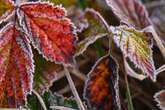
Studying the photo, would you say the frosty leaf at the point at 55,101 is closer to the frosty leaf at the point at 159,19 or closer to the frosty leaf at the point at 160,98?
the frosty leaf at the point at 160,98

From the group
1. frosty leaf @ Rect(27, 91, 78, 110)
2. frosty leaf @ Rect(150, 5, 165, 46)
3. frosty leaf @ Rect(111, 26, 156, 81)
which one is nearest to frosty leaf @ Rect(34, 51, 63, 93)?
frosty leaf @ Rect(27, 91, 78, 110)

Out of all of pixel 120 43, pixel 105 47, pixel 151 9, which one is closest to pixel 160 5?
pixel 151 9

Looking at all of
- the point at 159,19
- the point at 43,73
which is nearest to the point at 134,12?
the point at 159,19

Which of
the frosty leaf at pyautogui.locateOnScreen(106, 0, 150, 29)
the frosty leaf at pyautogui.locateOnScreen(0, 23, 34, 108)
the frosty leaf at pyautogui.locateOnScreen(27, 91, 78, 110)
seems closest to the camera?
the frosty leaf at pyautogui.locateOnScreen(0, 23, 34, 108)

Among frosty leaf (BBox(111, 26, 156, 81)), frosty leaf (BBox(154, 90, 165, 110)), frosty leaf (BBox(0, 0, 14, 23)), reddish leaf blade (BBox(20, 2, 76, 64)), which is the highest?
frosty leaf (BBox(0, 0, 14, 23))

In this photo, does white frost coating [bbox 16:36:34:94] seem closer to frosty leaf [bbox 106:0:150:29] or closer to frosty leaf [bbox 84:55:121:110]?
frosty leaf [bbox 84:55:121:110]

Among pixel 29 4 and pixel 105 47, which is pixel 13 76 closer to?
pixel 29 4
